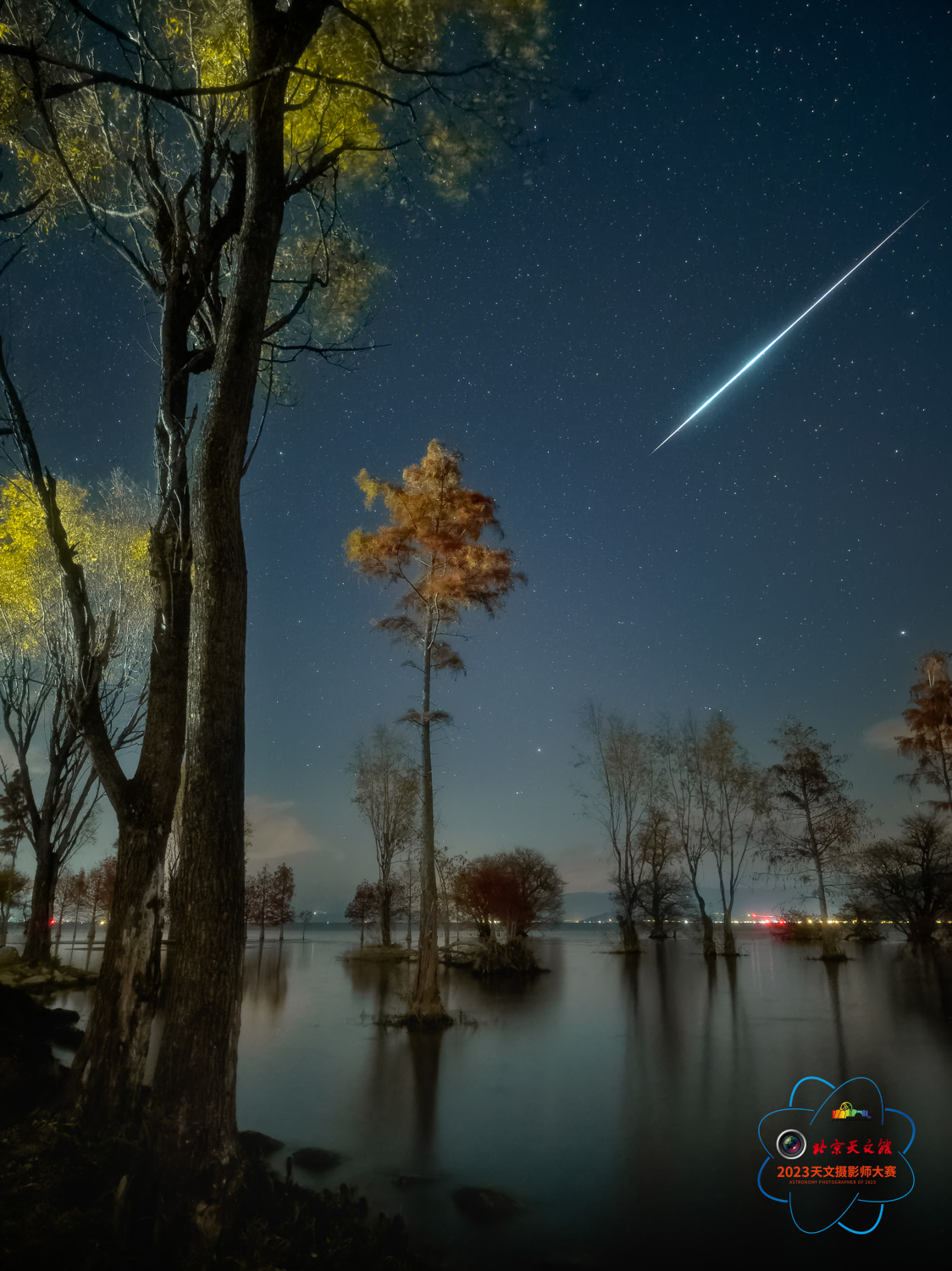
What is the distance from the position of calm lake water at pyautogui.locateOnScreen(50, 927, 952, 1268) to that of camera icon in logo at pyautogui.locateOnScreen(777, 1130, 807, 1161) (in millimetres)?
314

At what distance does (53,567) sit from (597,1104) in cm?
976

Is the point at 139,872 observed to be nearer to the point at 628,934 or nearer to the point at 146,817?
the point at 146,817

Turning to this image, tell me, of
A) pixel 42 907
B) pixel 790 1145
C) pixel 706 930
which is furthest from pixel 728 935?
pixel 42 907

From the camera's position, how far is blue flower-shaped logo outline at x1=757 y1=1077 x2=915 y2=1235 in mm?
5551

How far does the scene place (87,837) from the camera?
1828 cm

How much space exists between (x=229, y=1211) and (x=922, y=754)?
1023 inches

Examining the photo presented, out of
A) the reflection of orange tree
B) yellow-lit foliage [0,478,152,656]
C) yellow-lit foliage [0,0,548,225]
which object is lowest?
the reflection of orange tree

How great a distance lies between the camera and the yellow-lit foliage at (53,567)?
22.5ft

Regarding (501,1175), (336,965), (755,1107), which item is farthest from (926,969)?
(336,965)

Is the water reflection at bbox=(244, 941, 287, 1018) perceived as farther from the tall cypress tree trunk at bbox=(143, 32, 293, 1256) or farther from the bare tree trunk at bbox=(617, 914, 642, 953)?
the bare tree trunk at bbox=(617, 914, 642, 953)

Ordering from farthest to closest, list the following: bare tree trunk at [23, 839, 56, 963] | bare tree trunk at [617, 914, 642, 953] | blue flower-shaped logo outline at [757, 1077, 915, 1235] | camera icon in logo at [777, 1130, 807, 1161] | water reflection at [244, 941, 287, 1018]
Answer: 1. bare tree trunk at [617, 914, 642, 953]
2. water reflection at [244, 941, 287, 1018]
3. bare tree trunk at [23, 839, 56, 963]
4. camera icon in logo at [777, 1130, 807, 1161]
5. blue flower-shaped logo outline at [757, 1077, 915, 1235]

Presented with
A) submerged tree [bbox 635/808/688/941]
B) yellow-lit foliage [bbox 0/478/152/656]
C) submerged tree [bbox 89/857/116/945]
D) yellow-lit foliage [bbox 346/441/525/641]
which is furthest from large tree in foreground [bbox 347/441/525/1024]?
Answer: submerged tree [bbox 89/857/116/945]

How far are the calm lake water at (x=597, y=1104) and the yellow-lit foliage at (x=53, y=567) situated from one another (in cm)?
608

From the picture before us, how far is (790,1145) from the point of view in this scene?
6984 mm
